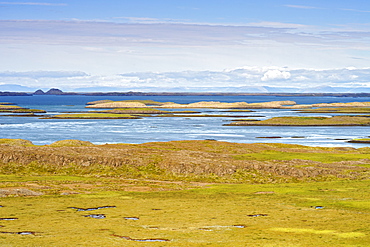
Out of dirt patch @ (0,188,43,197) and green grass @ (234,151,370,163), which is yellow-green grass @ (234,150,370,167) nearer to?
green grass @ (234,151,370,163)

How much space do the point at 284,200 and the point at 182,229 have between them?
14262 millimetres

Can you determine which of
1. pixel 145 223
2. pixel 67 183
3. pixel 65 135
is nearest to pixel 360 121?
pixel 65 135

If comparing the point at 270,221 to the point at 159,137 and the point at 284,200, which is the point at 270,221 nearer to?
the point at 284,200

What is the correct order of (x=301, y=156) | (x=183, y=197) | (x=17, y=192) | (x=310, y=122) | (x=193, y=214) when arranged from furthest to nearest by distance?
(x=310, y=122), (x=301, y=156), (x=183, y=197), (x=17, y=192), (x=193, y=214)

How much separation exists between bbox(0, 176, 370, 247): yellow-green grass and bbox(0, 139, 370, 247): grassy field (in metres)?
0.07

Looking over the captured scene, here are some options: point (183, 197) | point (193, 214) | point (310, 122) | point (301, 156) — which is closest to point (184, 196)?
point (183, 197)

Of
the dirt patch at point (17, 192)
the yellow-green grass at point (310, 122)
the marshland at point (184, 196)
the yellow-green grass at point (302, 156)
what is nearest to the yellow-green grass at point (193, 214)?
the marshland at point (184, 196)

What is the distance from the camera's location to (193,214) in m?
36.1

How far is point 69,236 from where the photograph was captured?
28094mm

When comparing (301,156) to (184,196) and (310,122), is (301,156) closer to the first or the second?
(184,196)

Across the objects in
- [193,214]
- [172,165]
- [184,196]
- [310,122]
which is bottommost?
[310,122]

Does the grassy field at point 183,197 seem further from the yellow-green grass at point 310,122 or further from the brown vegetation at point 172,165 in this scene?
the yellow-green grass at point 310,122

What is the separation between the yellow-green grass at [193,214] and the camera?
90.6 feet

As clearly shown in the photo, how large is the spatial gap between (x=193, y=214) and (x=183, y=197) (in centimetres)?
859
